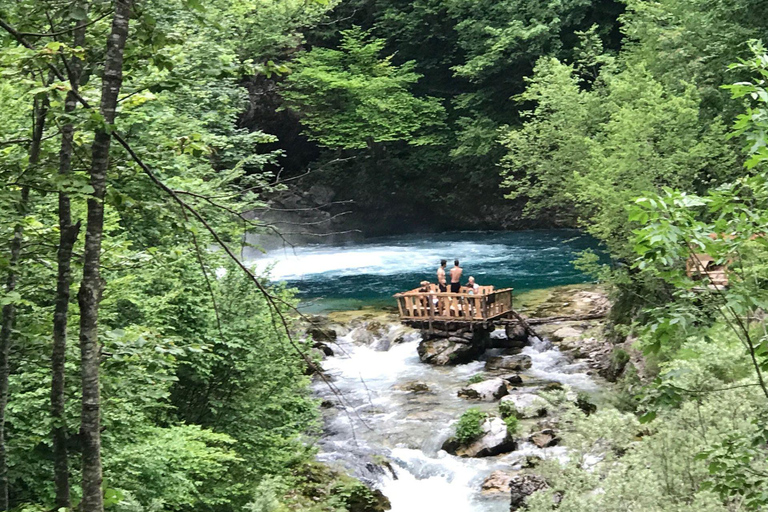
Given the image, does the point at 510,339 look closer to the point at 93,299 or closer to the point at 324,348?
the point at 324,348

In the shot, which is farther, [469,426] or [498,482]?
[469,426]

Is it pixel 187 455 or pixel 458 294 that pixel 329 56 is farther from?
pixel 187 455

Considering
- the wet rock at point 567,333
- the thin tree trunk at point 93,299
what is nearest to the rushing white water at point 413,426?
the wet rock at point 567,333

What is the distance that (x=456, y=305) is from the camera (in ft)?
63.8

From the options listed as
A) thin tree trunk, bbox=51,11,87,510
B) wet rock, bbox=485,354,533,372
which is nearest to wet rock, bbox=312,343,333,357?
wet rock, bbox=485,354,533,372

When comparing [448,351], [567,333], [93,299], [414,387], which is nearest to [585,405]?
[414,387]

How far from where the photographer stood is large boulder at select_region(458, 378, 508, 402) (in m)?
15.6

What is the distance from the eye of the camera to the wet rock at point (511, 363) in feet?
59.0

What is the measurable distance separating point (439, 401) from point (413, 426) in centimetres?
156

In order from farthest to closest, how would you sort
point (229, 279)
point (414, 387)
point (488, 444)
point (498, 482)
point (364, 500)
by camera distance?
point (414, 387)
point (488, 444)
point (498, 482)
point (364, 500)
point (229, 279)

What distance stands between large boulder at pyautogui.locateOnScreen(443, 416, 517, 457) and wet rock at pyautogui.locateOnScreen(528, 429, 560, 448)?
0.37 m

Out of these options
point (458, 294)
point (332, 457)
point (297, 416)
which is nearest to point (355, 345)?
point (458, 294)

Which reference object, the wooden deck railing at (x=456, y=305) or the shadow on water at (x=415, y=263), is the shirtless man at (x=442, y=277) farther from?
the shadow on water at (x=415, y=263)

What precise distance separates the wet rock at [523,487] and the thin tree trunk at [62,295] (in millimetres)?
7578
